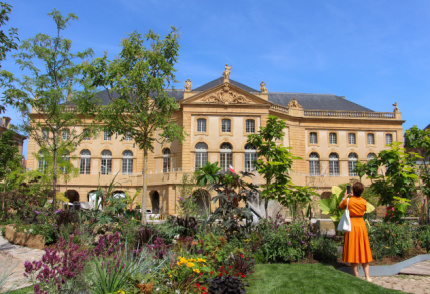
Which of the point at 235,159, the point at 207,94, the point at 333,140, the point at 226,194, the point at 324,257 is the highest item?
the point at 207,94

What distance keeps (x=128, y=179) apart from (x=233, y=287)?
2928cm

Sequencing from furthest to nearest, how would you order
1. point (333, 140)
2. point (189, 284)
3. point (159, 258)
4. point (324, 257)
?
1. point (333, 140)
2. point (324, 257)
3. point (159, 258)
4. point (189, 284)

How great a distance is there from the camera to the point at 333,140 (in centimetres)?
3800

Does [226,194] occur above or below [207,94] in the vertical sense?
below

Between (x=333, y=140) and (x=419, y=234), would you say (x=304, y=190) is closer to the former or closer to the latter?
(x=419, y=234)

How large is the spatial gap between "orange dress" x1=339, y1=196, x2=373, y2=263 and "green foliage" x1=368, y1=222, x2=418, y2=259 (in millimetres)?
1872

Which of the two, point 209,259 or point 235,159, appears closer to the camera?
point 209,259

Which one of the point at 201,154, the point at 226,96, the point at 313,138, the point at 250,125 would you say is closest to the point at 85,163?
the point at 201,154

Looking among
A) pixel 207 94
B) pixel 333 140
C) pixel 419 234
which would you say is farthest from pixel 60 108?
pixel 333 140

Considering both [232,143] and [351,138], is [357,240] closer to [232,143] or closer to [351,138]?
[232,143]

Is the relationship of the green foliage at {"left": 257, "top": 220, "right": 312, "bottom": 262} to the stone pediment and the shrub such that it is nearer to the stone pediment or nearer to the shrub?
the shrub

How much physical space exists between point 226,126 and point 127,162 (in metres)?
10.7

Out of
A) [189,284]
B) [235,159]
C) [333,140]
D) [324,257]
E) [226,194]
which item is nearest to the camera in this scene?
[189,284]

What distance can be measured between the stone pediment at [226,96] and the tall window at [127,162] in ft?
29.4
